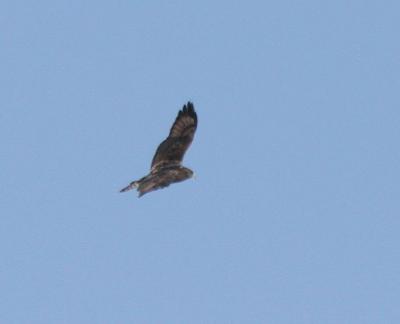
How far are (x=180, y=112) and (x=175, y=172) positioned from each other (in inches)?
126

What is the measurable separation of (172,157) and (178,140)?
0.92 meters

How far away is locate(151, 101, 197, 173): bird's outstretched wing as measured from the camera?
128 ft

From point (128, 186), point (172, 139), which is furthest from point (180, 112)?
point (128, 186)

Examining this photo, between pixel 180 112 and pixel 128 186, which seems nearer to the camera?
pixel 128 186

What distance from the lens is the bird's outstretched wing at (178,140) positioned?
38.9m

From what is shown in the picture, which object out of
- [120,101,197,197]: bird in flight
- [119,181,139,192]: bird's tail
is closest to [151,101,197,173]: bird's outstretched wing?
[120,101,197,197]: bird in flight

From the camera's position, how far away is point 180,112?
40.2 metres

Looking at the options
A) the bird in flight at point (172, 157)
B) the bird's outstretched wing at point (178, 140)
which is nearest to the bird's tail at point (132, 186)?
the bird in flight at point (172, 157)

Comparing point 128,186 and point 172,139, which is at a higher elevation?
point 172,139

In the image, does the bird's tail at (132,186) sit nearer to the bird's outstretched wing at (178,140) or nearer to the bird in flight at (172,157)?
the bird in flight at (172,157)

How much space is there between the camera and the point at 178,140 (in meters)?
39.5

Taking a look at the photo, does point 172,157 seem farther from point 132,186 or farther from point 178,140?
point 132,186

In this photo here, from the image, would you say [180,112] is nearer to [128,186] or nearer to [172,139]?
[172,139]

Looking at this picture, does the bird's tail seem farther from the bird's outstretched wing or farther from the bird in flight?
the bird's outstretched wing
